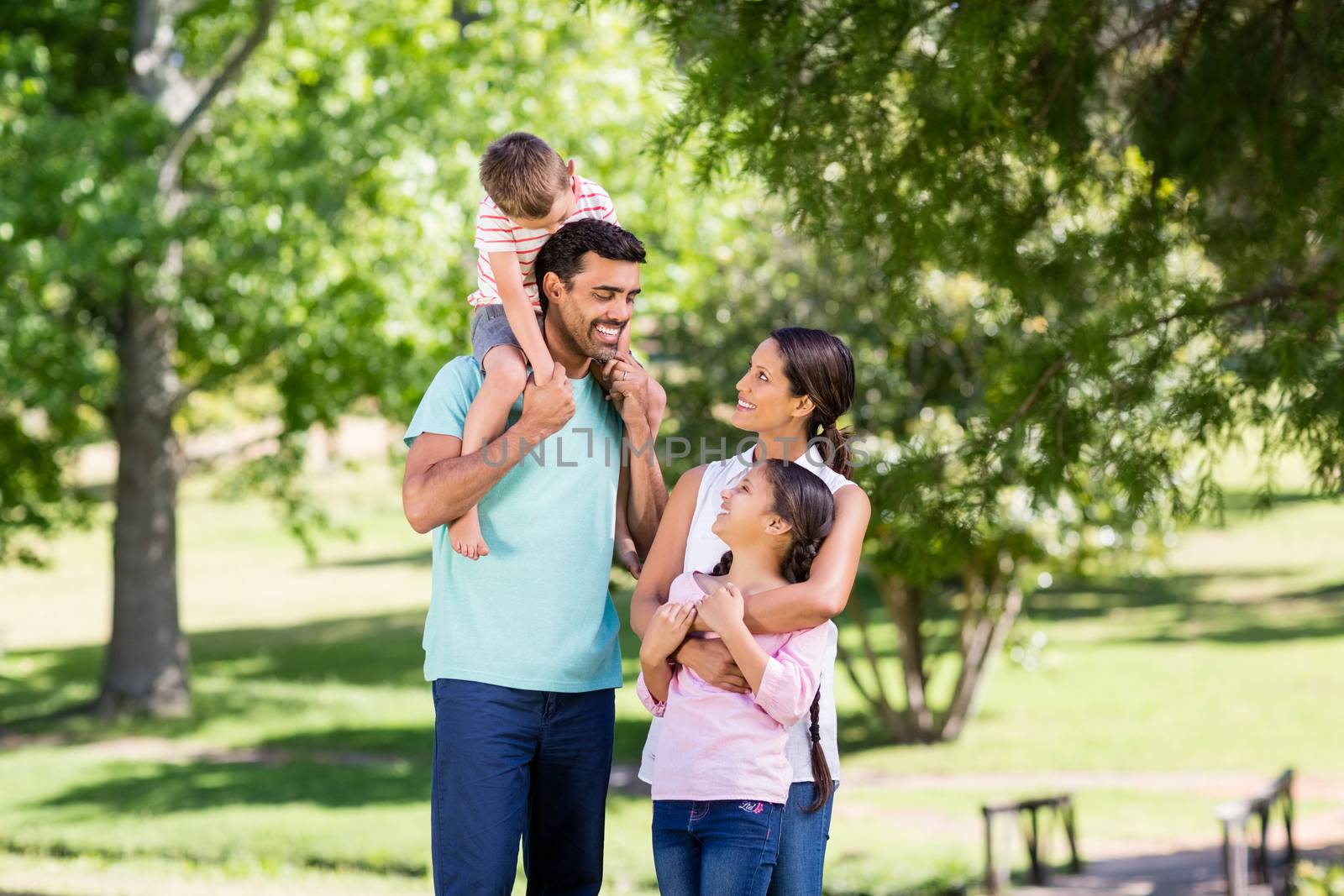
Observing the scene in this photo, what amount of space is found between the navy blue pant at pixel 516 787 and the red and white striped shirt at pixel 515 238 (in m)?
0.91

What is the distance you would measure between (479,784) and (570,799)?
0.25m

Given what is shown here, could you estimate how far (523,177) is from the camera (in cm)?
330

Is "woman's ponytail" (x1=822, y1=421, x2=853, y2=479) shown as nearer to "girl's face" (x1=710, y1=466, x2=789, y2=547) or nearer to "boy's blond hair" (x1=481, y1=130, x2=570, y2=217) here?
"girl's face" (x1=710, y1=466, x2=789, y2=547)

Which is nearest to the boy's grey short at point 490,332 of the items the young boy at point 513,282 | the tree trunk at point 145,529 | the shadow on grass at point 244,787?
the young boy at point 513,282

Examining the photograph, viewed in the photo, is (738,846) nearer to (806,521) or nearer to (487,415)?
(806,521)

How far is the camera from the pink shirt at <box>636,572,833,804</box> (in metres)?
2.93

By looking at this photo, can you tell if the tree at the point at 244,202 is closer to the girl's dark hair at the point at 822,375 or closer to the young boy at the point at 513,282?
the young boy at the point at 513,282

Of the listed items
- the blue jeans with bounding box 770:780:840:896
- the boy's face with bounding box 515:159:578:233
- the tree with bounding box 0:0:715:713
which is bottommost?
the blue jeans with bounding box 770:780:840:896

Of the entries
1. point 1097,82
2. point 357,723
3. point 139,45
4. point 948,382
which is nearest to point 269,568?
point 357,723

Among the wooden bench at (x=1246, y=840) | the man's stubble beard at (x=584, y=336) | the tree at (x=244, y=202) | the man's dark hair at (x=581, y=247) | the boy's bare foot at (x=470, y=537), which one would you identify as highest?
the tree at (x=244, y=202)

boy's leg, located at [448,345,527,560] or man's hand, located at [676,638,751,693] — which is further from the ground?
boy's leg, located at [448,345,527,560]

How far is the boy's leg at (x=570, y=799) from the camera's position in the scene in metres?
3.22

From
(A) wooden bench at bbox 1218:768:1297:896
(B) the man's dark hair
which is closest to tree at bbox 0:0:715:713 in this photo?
(A) wooden bench at bbox 1218:768:1297:896

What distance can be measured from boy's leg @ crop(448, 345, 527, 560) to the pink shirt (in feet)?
1.54
